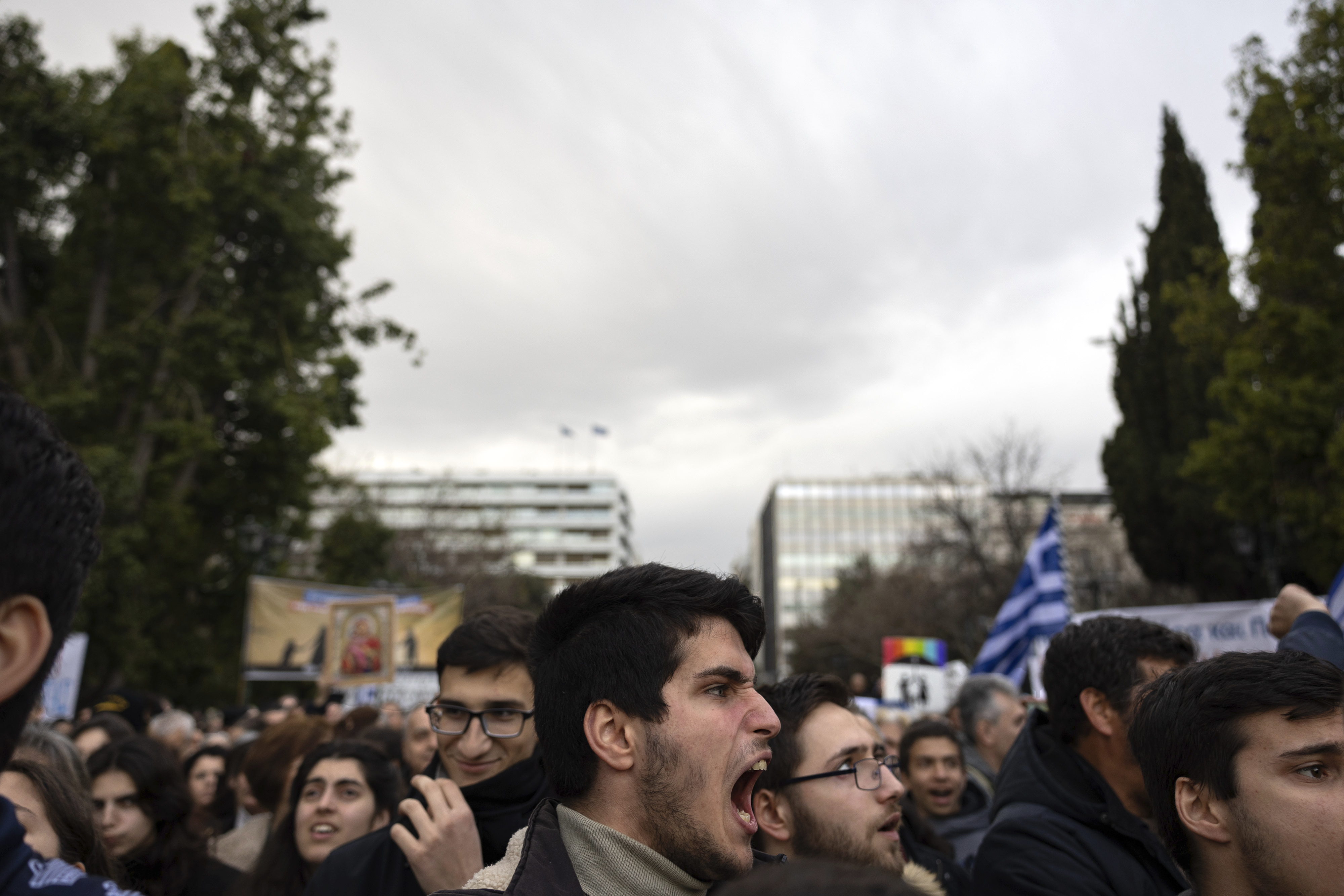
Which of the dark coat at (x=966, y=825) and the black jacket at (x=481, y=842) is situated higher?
the black jacket at (x=481, y=842)

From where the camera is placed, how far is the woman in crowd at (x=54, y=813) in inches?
101

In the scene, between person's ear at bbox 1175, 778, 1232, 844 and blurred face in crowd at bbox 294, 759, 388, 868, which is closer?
person's ear at bbox 1175, 778, 1232, 844

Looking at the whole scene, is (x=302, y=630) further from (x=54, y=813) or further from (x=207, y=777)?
(x=54, y=813)

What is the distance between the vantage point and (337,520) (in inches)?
891

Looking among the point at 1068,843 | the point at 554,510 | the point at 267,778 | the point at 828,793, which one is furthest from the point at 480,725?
the point at 554,510

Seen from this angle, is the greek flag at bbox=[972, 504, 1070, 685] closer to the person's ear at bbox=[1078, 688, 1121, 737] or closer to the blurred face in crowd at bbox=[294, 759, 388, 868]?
the person's ear at bbox=[1078, 688, 1121, 737]

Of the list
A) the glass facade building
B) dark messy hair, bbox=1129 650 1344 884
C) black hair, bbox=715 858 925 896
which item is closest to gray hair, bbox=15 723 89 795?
black hair, bbox=715 858 925 896

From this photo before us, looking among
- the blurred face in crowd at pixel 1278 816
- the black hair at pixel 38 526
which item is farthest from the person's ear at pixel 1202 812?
the black hair at pixel 38 526

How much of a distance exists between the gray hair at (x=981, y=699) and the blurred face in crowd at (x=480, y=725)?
3956 mm

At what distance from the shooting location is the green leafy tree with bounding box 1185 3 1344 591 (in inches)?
558

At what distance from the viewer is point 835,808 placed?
9.43ft

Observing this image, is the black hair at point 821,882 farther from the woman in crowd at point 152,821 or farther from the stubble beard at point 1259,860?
the woman in crowd at point 152,821

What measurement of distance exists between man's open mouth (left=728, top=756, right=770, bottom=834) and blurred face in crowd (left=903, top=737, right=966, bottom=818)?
394 centimetres

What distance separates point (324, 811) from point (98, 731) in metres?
3.34
